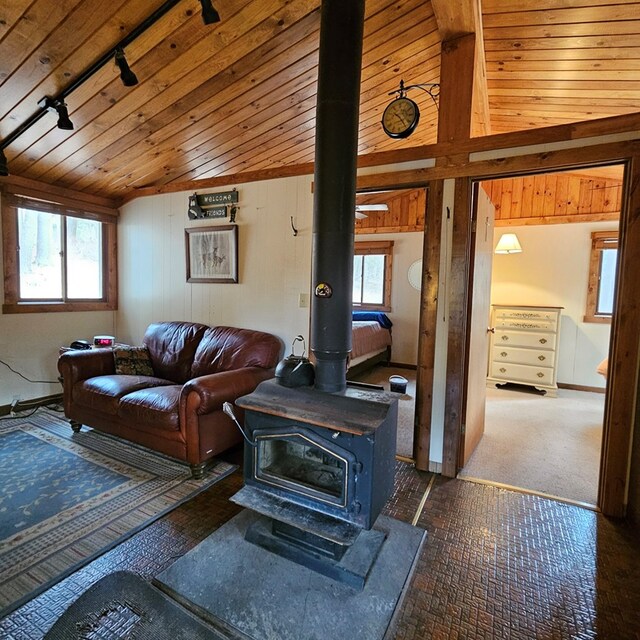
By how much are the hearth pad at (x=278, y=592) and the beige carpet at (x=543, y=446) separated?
45.4 inches

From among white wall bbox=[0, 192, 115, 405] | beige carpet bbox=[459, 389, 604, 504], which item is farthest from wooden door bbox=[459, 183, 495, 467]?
white wall bbox=[0, 192, 115, 405]

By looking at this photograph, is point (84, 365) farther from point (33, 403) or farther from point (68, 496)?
point (68, 496)

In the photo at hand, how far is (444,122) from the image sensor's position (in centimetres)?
243

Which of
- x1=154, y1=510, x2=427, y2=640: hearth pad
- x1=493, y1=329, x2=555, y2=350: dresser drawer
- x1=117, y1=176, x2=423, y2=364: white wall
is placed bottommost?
x1=154, y1=510, x2=427, y2=640: hearth pad

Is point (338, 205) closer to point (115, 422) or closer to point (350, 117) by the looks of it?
point (350, 117)

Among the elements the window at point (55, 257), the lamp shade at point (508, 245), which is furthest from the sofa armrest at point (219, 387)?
the lamp shade at point (508, 245)

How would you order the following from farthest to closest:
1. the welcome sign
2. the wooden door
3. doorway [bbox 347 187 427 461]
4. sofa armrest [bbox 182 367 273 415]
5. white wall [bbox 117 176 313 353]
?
doorway [bbox 347 187 427 461], the welcome sign, white wall [bbox 117 176 313 353], the wooden door, sofa armrest [bbox 182 367 273 415]

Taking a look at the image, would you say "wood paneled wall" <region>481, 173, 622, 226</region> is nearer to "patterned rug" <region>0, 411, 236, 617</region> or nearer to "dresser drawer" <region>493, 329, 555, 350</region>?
"dresser drawer" <region>493, 329, 555, 350</region>

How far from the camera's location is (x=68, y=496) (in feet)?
7.06

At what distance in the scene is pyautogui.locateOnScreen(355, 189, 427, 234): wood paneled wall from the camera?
5914mm

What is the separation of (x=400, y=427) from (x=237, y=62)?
3165 mm

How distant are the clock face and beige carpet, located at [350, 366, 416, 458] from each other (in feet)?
7.37

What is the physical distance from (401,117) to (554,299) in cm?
370

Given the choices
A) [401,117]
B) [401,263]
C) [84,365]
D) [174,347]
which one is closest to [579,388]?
[401,263]
